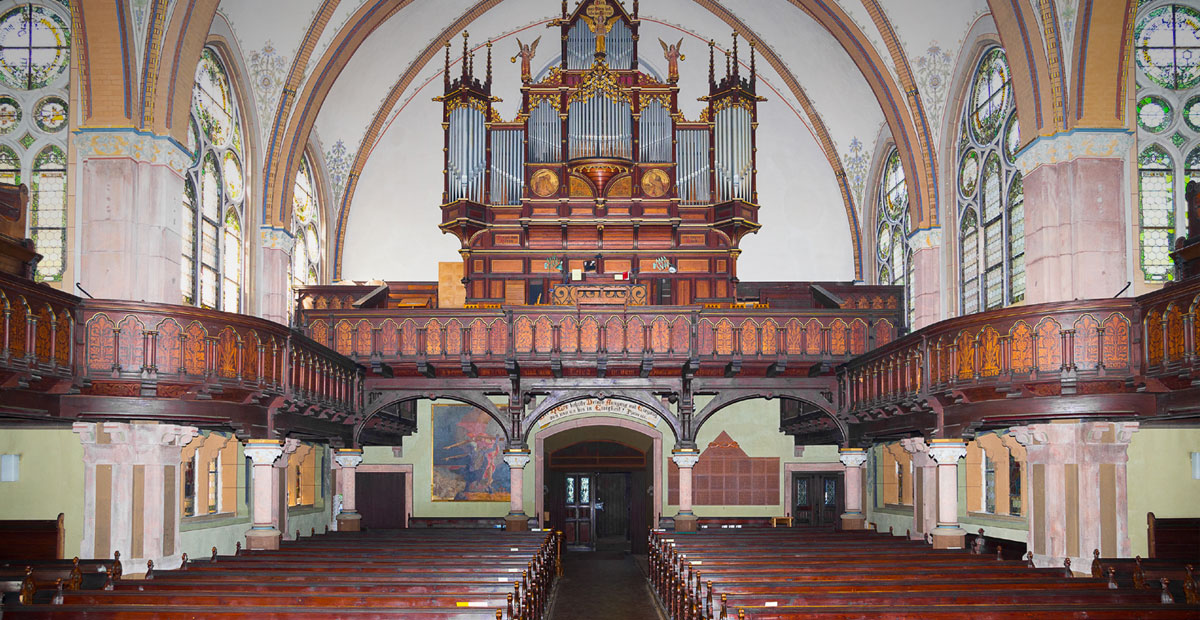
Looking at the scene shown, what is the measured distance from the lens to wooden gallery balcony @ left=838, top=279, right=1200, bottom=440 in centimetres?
1427

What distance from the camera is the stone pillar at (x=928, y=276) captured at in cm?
2386

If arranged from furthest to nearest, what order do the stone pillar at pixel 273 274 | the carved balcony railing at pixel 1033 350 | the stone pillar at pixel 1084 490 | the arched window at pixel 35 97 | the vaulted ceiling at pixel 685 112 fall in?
the vaulted ceiling at pixel 685 112 < the stone pillar at pixel 273 274 < the arched window at pixel 35 97 < the stone pillar at pixel 1084 490 < the carved balcony railing at pixel 1033 350

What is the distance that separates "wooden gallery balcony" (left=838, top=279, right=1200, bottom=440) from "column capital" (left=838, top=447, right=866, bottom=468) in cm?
657

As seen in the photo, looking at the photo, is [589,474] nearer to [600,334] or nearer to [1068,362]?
[600,334]

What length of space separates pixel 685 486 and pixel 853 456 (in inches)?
155

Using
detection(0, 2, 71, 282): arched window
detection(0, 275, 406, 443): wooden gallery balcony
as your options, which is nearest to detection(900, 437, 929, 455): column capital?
detection(0, 275, 406, 443): wooden gallery balcony

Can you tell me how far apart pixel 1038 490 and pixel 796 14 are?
48.0 feet

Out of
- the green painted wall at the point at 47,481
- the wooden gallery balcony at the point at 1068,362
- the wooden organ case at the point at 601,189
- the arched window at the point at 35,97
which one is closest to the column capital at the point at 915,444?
the wooden gallery balcony at the point at 1068,362

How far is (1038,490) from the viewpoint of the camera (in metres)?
17.9

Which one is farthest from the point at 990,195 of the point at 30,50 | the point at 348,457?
the point at 30,50

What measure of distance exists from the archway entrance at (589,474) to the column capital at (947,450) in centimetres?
1213

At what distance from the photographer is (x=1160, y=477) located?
60.2ft

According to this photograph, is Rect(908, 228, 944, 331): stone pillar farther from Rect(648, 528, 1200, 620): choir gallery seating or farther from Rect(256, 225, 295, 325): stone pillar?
Rect(256, 225, 295, 325): stone pillar

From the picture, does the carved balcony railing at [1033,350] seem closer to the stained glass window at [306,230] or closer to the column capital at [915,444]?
the column capital at [915,444]
